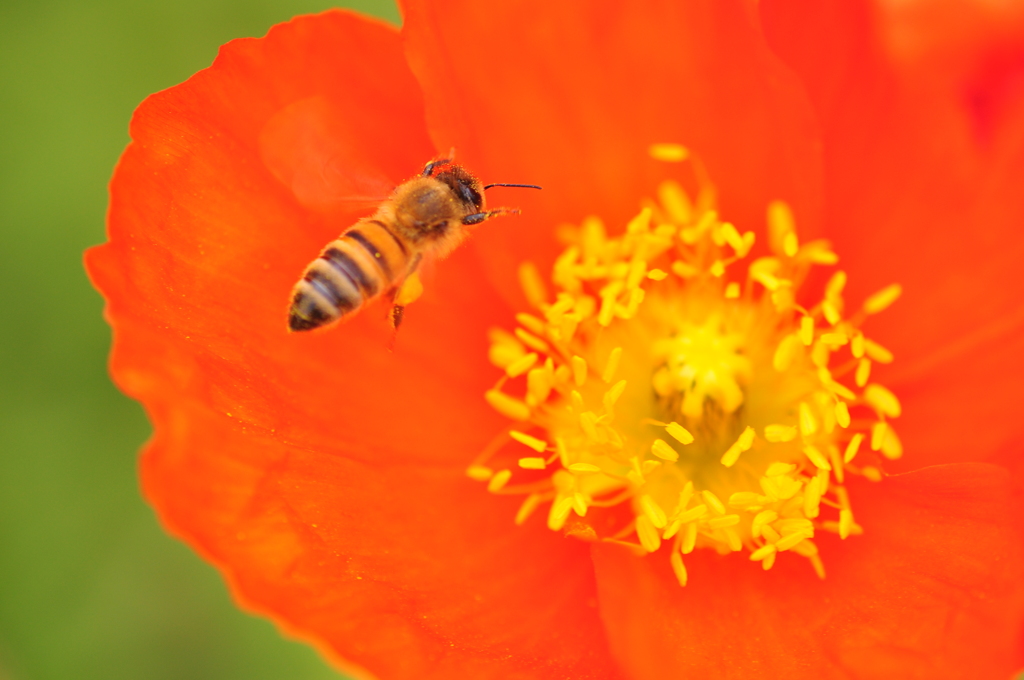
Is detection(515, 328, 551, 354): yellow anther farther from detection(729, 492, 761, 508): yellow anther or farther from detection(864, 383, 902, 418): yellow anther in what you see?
detection(864, 383, 902, 418): yellow anther

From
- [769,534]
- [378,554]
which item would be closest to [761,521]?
[769,534]

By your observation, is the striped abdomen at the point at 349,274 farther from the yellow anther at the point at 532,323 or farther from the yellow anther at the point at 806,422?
the yellow anther at the point at 806,422

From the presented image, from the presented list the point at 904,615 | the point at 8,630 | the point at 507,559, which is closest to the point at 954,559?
the point at 904,615

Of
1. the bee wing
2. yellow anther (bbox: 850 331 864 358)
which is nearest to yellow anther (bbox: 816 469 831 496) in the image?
yellow anther (bbox: 850 331 864 358)

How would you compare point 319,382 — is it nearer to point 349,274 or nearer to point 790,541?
point 349,274

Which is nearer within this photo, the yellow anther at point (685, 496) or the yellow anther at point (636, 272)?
the yellow anther at point (685, 496)

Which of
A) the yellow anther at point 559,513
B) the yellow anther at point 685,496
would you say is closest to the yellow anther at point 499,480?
the yellow anther at point 559,513

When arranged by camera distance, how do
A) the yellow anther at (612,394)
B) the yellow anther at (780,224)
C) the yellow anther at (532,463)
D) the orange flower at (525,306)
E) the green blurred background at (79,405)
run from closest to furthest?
the orange flower at (525,306) < the yellow anther at (532,463) < the yellow anther at (612,394) < the yellow anther at (780,224) < the green blurred background at (79,405)
